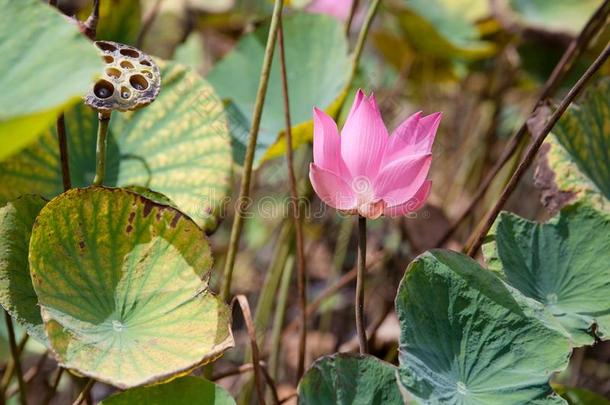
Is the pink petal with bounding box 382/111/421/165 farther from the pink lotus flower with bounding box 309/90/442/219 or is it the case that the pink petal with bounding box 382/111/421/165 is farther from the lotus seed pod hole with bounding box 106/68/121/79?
the lotus seed pod hole with bounding box 106/68/121/79

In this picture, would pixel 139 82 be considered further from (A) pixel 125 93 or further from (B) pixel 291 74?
(B) pixel 291 74

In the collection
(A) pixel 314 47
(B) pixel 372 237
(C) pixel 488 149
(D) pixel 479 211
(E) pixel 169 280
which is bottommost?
(B) pixel 372 237

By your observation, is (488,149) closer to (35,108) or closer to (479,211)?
(479,211)

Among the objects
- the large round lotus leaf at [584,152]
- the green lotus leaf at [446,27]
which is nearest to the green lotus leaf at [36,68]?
the large round lotus leaf at [584,152]

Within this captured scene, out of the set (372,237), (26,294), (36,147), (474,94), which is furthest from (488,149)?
(26,294)

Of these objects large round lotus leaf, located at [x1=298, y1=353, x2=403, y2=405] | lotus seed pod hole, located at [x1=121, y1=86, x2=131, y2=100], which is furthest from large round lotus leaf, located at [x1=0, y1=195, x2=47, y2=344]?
large round lotus leaf, located at [x1=298, y1=353, x2=403, y2=405]

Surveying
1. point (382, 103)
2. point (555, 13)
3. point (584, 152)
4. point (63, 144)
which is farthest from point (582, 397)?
point (555, 13)

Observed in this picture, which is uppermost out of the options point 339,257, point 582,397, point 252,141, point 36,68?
point 36,68

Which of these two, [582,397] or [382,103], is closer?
[582,397]
